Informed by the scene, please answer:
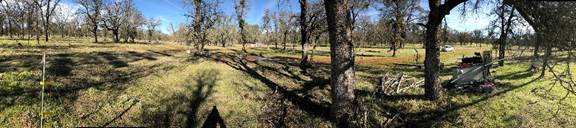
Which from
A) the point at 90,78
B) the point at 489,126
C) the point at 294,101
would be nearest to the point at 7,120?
the point at 90,78

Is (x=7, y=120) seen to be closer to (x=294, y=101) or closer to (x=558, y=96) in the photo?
(x=294, y=101)

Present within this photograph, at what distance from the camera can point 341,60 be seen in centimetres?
1176

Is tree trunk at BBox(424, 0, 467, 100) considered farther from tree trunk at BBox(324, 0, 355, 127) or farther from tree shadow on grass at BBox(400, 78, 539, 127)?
tree trunk at BBox(324, 0, 355, 127)

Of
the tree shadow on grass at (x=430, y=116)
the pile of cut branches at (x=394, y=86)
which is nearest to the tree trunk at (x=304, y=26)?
the pile of cut branches at (x=394, y=86)

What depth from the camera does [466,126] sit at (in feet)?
40.1

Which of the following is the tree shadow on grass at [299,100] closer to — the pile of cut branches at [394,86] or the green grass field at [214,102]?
the green grass field at [214,102]

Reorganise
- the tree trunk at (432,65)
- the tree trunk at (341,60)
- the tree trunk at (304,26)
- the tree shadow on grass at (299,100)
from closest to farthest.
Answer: the tree trunk at (341,60), the tree shadow on grass at (299,100), the tree trunk at (432,65), the tree trunk at (304,26)

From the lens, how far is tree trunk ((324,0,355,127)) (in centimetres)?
1145

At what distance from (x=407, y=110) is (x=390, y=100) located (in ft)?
4.13

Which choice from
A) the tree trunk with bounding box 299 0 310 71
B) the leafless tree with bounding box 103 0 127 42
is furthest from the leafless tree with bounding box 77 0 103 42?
the tree trunk with bounding box 299 0 310 71

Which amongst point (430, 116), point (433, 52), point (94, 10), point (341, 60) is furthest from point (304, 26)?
point (94, 10)

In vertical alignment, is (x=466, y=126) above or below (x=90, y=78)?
below

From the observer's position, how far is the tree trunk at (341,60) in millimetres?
11445

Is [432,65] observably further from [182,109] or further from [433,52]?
[182,109]
